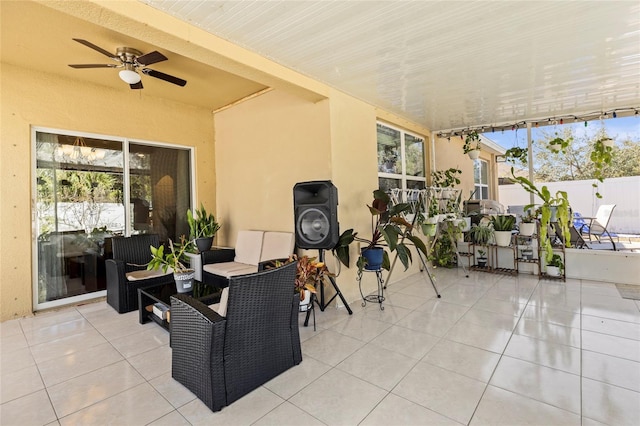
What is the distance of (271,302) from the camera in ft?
6.21

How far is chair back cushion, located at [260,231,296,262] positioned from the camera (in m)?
3.54

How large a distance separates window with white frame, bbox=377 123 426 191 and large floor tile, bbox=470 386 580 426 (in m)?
2.99

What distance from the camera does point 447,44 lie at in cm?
249

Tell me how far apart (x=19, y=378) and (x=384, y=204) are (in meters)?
3.41

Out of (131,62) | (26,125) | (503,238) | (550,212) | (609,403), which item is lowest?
(609,403)

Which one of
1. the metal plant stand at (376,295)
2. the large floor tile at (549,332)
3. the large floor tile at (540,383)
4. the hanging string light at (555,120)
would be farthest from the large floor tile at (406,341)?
the hanging string light at (555,120)

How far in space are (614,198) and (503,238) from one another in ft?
5.64

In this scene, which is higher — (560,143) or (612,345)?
(560,143)

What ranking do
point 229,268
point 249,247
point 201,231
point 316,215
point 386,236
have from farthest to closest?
Result: point 201,231
point 249,247
point 229,268
point 386,236
point 316,215

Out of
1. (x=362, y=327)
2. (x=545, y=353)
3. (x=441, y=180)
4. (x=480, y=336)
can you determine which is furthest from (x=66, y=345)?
(x=441, y=180)

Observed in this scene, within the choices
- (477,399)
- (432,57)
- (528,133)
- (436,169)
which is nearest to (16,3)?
(432,57)

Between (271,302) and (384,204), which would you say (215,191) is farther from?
(271,302)

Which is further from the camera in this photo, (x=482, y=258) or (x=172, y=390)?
(x=482, y=258)

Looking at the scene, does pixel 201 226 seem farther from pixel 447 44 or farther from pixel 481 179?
pixel 481 179
